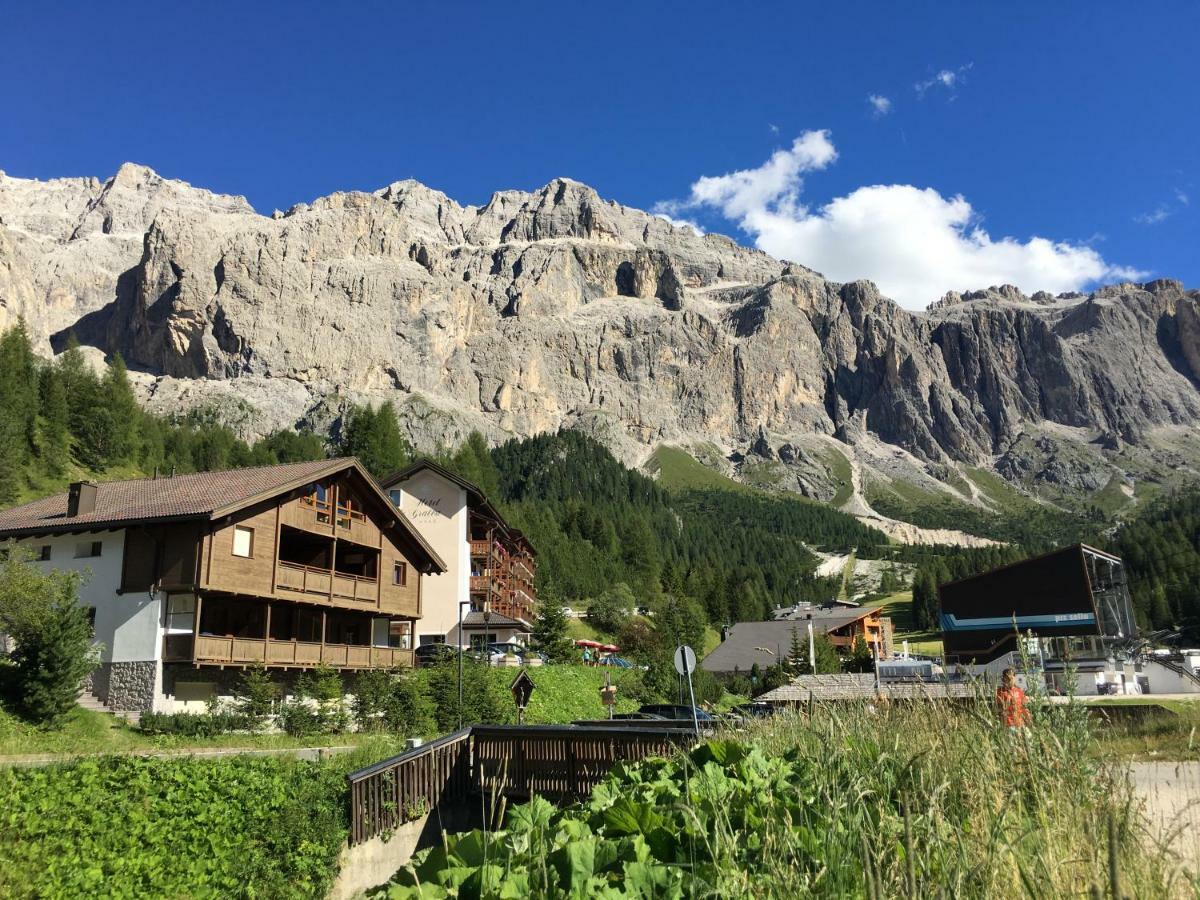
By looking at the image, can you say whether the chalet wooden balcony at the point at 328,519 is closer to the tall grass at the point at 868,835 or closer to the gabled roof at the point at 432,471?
the gabled roof at the point at 432,471

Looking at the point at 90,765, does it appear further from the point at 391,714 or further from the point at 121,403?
the point at 121,403

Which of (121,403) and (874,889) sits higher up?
(121,403)

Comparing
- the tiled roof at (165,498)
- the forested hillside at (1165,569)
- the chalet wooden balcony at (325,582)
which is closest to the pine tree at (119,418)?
the tiled roof at (165,498)

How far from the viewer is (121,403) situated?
73125 millimetres

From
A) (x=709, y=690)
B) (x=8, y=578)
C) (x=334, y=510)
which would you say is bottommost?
(x=709, y=690)

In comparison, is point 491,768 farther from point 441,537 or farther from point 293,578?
point 441,537

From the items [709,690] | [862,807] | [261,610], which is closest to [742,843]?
[862,807]

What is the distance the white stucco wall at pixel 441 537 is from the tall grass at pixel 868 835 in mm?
46518

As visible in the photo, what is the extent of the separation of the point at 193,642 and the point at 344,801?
597 inches

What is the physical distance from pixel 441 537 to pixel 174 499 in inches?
950

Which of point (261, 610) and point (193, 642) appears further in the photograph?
point (261, 610)

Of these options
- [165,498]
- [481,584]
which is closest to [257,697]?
[165,498]

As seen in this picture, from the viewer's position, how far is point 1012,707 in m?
6.84

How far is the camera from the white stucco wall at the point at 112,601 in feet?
87.6
